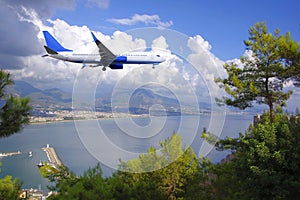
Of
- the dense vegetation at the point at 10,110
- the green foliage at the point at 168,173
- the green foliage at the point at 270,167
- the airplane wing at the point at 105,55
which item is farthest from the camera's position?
the green foliage at the point at 168,173

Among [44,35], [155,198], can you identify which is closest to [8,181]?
[155,198]

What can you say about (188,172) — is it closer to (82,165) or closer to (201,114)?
(201,114)

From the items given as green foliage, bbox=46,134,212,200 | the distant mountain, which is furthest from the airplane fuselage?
green foliage, bbox=46,134,212,200

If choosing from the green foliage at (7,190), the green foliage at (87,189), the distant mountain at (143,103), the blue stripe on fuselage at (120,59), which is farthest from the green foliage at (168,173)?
the blue stripe on fuselage at (120,59)

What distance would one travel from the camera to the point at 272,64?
9852 mm

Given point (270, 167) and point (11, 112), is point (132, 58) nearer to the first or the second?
point (11, 112)

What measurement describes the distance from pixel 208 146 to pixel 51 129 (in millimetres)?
62479

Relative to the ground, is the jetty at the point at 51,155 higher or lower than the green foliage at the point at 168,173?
lower

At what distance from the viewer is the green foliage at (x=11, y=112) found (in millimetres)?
5848

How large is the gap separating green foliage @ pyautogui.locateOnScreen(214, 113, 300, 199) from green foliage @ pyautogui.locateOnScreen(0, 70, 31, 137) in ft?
17.9

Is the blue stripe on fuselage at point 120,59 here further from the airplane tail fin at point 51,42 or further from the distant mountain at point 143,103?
the airplane tail fin at point 51,42

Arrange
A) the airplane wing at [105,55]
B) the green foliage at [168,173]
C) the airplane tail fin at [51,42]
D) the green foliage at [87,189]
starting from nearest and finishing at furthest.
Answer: the airplane wing at [105,55] < the green foliage at [87,189] < the green foliage at [168,173] < the airplane tail fin at [51,42]

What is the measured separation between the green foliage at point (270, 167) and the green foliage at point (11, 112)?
17.9 feet

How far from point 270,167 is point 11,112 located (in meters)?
6.15
